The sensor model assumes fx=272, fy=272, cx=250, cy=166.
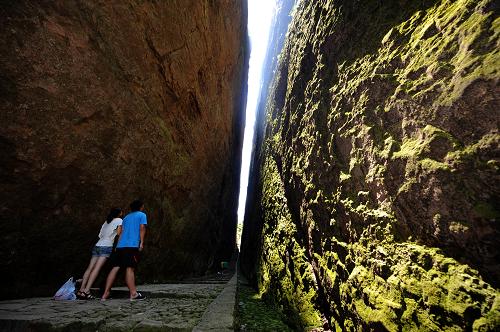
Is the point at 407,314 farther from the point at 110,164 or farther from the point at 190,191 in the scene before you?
the point at 190,191

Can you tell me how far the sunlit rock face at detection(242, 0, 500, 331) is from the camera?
5.85 feet

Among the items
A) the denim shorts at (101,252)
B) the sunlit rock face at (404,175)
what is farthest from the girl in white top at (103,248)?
the sunlit rock face at (404,175)

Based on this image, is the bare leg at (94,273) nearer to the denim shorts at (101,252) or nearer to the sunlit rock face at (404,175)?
the denim shorts at (101,252)

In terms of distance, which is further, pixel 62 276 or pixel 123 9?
pixel 123 9

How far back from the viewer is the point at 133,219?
4699 mm

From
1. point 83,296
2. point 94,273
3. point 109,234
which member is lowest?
point 83,296

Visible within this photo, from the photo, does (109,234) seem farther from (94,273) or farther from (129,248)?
(94,273)

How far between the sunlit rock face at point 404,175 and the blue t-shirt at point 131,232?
272 cm

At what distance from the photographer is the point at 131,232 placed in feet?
15.2

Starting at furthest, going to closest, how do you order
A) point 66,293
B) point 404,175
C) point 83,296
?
point 83,296, point 66,293, point 404,175

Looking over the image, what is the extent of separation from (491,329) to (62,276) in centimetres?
578

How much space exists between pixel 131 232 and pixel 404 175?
4.21 m

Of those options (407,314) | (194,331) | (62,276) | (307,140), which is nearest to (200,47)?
(307,140)

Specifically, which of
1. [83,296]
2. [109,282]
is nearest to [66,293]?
[83,296]
